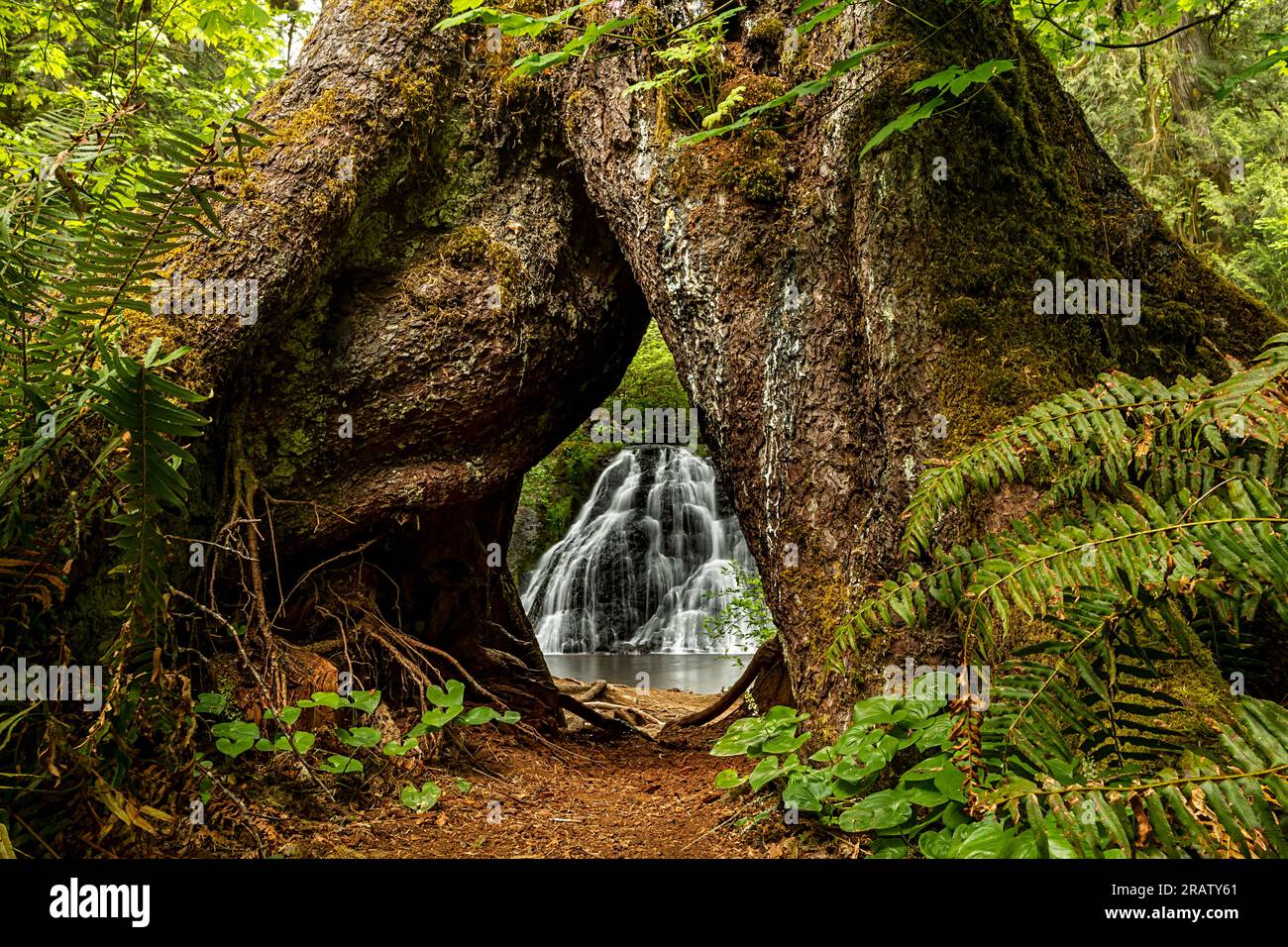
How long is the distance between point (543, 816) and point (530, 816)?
2.2 inches

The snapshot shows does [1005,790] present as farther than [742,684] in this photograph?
No

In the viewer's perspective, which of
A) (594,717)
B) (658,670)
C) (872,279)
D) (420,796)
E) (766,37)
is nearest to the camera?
(872,279)

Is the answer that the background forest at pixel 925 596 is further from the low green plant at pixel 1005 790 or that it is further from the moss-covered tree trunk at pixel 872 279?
the moss-covered tree trunk at pixel 872 279

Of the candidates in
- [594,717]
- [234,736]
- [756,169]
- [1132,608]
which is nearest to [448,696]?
[234,736]

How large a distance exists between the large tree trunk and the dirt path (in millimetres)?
679

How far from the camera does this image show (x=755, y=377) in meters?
3.14

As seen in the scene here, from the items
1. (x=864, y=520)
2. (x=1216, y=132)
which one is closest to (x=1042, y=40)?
(x=864, y=520)

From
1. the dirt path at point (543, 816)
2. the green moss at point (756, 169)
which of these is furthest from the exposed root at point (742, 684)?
the green moss at point (756, 169)

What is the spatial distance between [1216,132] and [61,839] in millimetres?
15324

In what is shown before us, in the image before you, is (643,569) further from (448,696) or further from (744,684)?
(448,696)

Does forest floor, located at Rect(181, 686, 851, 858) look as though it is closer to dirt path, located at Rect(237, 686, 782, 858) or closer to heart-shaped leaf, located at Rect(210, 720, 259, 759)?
dirt path, located at Rect(237, 686, 782, 858)

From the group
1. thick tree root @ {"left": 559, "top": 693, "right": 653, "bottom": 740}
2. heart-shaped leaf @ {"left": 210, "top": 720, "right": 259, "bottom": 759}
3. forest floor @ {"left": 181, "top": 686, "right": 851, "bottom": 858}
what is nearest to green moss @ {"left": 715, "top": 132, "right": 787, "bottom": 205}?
forest floor @ {"left": 181, "top": 686, "right": 851, "bottom": 858}

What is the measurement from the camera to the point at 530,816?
3.33m

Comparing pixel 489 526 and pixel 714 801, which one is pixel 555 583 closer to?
pixel 489 526
